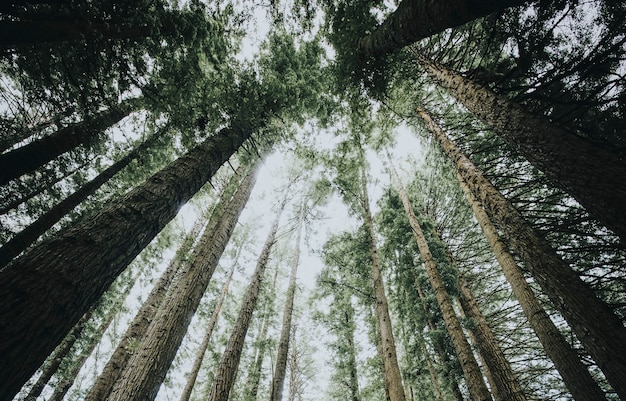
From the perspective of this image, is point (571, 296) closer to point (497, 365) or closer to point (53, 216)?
point (497, 365)

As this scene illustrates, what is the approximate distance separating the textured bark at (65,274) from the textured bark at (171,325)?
2.26 m

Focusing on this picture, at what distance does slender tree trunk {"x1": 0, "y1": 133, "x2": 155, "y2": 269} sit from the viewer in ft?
17.7

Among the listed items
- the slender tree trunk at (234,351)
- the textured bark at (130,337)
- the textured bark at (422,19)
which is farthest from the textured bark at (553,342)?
the textured bark at (130,337)

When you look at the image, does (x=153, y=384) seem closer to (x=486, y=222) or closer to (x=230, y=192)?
(x=230, y=192)

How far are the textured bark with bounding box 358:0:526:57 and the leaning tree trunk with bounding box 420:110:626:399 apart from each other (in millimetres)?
2983

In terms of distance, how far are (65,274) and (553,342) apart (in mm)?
6612

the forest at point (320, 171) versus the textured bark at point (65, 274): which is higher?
the forest at point (320, 171)

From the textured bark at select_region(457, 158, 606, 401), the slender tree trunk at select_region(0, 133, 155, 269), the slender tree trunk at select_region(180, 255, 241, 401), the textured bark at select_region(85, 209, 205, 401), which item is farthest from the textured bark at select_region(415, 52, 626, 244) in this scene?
the slender tree trunk at select_region(180, 255, 241, 401)

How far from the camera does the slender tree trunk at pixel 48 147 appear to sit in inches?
183

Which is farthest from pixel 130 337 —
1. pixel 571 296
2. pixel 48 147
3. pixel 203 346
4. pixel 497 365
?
pixel 571 296

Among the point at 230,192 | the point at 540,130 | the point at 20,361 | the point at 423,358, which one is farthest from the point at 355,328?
the point at 20,361

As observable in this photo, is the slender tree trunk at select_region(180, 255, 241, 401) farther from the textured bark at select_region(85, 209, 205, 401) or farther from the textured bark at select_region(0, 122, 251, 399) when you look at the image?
the textured bark at select_region(0, 122, 251, 399)

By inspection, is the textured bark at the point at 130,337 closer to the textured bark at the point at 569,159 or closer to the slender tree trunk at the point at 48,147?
the slender tree trunk at the point at 48,147

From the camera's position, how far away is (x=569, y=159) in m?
2.40
